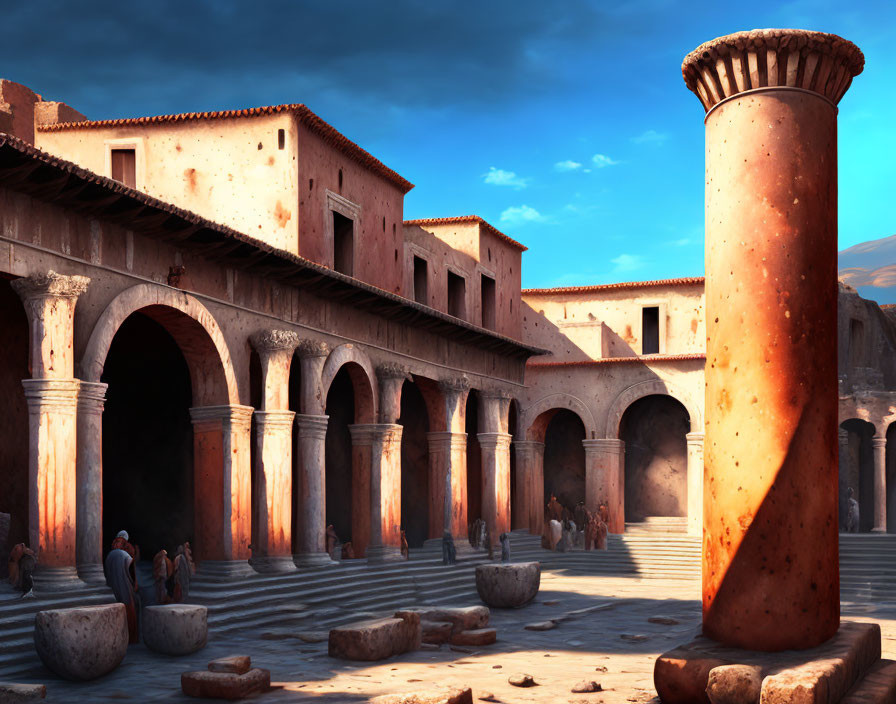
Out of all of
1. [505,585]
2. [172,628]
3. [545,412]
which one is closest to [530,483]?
[545,412]

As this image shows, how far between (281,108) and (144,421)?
6333mm

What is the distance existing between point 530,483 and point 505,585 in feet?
40.9

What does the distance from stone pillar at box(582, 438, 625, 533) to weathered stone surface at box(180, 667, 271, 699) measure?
777 inches

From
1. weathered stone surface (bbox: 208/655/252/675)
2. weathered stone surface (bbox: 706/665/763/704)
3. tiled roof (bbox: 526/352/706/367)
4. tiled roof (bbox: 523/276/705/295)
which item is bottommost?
weathered stone surface (bbox: 208/655/252/675)

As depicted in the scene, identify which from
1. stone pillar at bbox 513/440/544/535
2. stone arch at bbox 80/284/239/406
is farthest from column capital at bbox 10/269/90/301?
stone pillar at bbox 513/440/544/535

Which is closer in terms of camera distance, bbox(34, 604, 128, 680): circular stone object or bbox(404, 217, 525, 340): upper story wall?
bbox(34, 604, 128, 680): circular stone object

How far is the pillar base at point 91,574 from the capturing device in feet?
42.1

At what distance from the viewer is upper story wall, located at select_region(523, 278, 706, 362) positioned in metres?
30.2

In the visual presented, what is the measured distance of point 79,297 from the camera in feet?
43.9

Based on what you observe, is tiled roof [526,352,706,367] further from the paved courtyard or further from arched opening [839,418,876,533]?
the paved courtyard

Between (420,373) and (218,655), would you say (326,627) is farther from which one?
(420,373)

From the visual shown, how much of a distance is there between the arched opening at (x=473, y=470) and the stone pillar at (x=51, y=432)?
49.6ft

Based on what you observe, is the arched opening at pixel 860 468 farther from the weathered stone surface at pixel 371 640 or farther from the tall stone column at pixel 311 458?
the weathered stone surface at pixel 371 640

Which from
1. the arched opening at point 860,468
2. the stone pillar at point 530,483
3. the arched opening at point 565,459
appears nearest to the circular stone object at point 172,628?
the stone pillar at point 530,483
